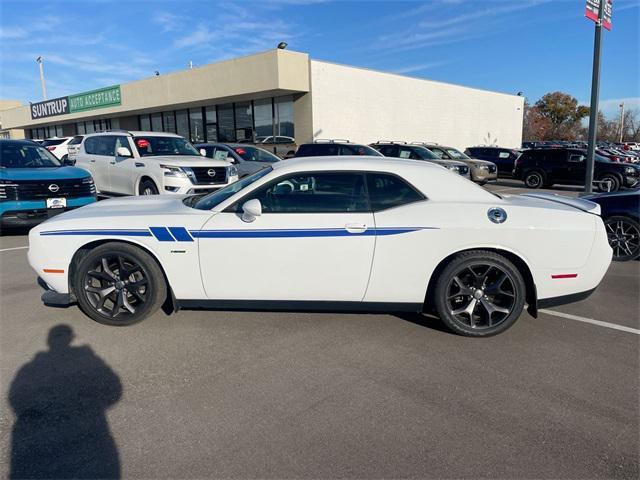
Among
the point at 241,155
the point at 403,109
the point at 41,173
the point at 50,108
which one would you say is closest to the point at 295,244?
the point at 41,173

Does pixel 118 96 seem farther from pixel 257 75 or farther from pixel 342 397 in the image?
pixel 342 397

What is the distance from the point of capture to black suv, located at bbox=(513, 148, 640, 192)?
53.0ft

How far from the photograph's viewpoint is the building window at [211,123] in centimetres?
2745

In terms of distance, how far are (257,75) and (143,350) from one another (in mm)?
20323

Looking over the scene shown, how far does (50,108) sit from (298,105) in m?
27.0

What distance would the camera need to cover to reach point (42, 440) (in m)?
2.66

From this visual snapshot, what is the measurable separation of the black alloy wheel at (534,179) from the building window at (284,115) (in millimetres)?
11416

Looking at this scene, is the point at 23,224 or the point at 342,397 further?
the point at 23,224

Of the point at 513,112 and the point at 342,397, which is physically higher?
the point at 513,112

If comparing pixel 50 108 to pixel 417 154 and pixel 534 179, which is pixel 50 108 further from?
pixel 534 179

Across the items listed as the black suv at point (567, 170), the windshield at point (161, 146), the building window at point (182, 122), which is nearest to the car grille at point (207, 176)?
the windshield at point (161, 146)

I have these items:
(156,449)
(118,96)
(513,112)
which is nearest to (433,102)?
(513,112)

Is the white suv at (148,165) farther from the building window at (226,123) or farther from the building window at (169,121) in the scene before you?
the building window at (169,121)

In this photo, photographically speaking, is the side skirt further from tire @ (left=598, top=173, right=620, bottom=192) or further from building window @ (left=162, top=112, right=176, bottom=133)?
building window @ (left=162, top=112, right=176, bottom=133)
